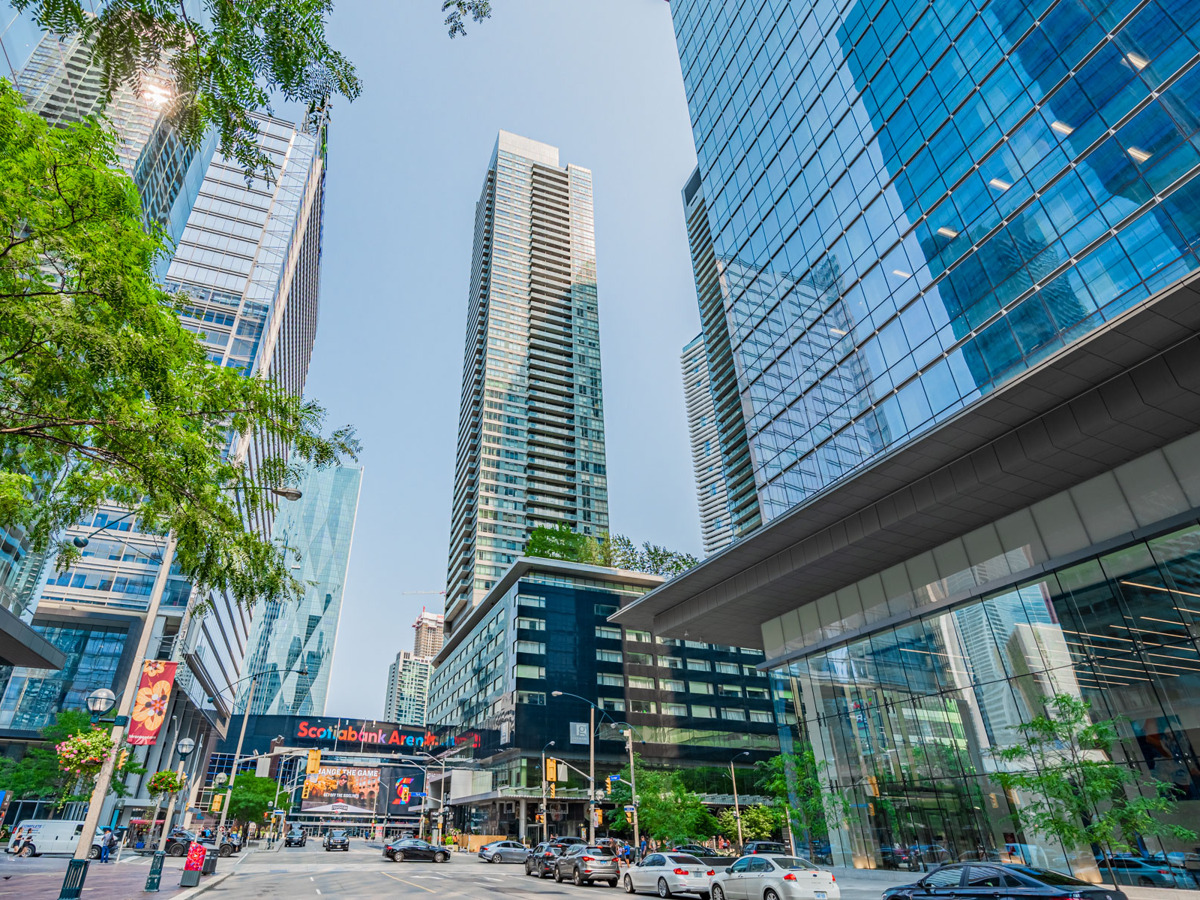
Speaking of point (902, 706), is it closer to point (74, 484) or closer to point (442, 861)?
point (74, 484)

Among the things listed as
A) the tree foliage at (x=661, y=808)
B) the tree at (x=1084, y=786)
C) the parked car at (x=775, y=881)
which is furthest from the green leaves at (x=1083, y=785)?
the tree foliage at (x=661, y=808)

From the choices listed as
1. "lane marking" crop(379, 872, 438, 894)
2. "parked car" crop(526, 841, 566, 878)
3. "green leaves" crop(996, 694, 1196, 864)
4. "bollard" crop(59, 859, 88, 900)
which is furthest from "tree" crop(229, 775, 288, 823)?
"green leaves" crop(996, 694, 1196, 864)

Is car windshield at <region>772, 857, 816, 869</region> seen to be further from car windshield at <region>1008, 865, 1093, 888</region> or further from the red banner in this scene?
the red banner

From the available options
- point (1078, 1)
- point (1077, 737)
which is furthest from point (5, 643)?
point (1078, 1)

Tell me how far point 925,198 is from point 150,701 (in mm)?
38913

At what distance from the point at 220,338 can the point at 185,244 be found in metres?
20.5

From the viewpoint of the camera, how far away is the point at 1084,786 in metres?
→ 19.5

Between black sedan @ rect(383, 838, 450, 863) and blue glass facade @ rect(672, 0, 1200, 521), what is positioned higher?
blue glass facade @ rect(672, 0, 1200, 521)

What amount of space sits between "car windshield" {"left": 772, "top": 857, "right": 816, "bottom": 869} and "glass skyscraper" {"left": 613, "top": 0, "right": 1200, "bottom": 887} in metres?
9.15

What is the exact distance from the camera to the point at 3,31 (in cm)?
2144

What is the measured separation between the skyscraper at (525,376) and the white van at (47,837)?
74.0m

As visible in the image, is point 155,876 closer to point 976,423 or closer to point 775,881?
point 775,881

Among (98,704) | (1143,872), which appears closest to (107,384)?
(98,704)

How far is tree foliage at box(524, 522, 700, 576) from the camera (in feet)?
345
